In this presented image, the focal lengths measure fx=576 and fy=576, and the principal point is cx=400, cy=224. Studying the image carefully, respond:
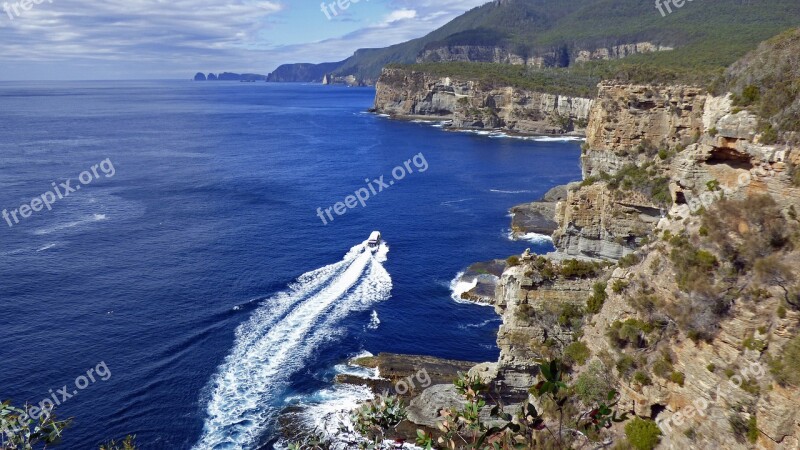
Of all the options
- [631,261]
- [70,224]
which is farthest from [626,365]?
[70,224]

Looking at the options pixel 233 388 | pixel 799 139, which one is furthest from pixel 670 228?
pixel 233 388

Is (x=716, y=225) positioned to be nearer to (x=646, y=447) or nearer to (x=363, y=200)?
(x=646, y=447)

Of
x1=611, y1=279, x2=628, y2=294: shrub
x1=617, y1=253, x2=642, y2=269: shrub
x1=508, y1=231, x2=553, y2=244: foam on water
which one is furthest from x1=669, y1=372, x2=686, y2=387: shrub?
x1=508, y1=231, x2=553, y2=244: foam on water

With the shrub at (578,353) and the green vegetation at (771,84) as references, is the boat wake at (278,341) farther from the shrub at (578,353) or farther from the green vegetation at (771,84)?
the green vegetation at (771,84)

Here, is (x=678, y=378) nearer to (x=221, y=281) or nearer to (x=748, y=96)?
(x=748, y=96)

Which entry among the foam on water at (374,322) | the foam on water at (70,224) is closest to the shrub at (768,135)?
the foam on water at (374,322)

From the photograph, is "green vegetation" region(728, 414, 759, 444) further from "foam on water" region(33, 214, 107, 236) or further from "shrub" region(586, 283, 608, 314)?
"foam on water" region(33, 214, 107, 236)
